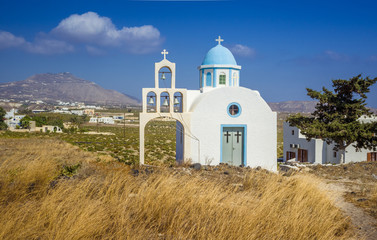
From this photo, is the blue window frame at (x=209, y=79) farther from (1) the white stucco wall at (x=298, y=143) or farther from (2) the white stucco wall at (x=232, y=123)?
(1) the white stucco wall at (x=298, y=143)

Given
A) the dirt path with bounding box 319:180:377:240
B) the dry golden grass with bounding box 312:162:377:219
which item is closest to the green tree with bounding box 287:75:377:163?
the dry golden grass with bounding box 312:162:377:219

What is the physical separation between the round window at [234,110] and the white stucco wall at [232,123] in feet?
0.43

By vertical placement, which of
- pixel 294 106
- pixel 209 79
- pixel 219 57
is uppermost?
pixel 294 106

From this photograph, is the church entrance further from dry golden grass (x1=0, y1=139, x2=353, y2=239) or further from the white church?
dry golden grass (x1=0, y1=139, x2=353, y2=239)

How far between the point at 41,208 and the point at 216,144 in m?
10.1

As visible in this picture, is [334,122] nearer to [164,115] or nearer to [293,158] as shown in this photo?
[164,115]

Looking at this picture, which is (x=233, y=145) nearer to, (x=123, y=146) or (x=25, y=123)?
(x=123, y=146)

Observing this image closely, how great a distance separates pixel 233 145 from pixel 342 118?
25.4 ft

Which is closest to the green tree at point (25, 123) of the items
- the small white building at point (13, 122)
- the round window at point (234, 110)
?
the small white building at point (13, 122)

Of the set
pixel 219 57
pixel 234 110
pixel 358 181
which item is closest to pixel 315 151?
pixel 219 57

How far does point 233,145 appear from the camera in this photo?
14.0m

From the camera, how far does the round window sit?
547 inches

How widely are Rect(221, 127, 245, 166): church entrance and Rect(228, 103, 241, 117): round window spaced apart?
0.58 meters

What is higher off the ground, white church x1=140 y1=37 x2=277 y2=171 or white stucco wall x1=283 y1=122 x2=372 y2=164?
white church x1=140 y1=37 x2=277 y2=171
